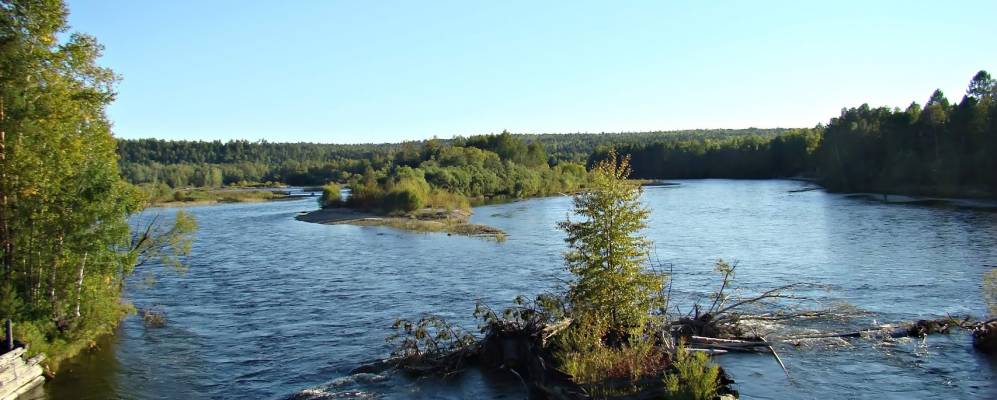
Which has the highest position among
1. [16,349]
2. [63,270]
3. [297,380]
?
[63,270]

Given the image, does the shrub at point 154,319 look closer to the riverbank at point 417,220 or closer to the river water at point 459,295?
the river water at point 459,295

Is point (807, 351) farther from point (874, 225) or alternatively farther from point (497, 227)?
point (497, 227)

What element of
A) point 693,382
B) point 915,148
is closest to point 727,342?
A: point 693,382

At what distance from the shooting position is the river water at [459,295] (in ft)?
67.6

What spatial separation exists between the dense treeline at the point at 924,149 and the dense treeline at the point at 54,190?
84.1 m

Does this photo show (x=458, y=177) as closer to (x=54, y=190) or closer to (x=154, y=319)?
(x=154, y=319)

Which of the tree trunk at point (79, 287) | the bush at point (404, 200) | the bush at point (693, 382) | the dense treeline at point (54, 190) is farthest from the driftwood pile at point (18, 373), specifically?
the bush at point (404, 200)

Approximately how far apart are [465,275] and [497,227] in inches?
1147

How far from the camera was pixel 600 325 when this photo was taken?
61.1 feet

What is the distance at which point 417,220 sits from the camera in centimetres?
7750

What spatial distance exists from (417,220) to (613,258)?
194 ft

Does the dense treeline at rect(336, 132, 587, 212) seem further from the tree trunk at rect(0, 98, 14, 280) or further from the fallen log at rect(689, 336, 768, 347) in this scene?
the tree trunk at rect(0, 98, 14, 280)

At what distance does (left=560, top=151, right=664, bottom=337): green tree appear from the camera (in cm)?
1952

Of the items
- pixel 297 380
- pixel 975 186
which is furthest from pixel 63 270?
pixel 975 186
